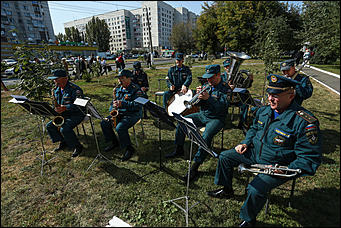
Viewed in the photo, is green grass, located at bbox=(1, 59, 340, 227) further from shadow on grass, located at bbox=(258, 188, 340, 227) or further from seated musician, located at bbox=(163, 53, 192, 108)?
seated musician, located at bbox=(163, 53, 192, 108)

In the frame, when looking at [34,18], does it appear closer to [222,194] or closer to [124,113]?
[124,113]

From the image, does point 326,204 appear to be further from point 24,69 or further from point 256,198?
point 24,69

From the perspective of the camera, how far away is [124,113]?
4477mm

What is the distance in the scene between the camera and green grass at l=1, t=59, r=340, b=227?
8.75 ft

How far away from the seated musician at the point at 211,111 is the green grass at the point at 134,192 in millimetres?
442

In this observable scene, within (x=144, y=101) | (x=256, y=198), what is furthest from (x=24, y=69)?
(x=256, y=198)

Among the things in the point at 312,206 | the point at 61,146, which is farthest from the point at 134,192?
the point at 312,206

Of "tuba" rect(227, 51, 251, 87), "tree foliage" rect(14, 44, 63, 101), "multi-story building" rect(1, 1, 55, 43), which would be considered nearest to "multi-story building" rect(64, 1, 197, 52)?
"multi-story building" rect(1, 1, 55, 43)

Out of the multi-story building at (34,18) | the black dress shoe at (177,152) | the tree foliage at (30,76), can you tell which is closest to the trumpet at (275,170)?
the black dress shoe at (177,152)

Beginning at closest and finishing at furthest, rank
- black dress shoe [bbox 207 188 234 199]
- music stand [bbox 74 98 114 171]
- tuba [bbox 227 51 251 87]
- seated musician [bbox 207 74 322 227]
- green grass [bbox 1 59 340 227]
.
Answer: seated musician [bbox 207 74 322 227], green grass [bbox 1 59 340 227], black dress shoe [bbox 207 188 234 199], music stand [bbox 74 98 114 171], tuba [bbox 227 51 251 87]

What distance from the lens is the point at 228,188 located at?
2.94 m

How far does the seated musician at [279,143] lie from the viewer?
216 centimetres

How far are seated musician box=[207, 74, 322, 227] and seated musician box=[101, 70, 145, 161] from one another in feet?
7.96

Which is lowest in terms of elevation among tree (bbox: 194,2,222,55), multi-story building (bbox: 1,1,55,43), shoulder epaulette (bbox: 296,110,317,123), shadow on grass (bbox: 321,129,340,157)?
shadow on grass (bbox: 321,129,340,157)
